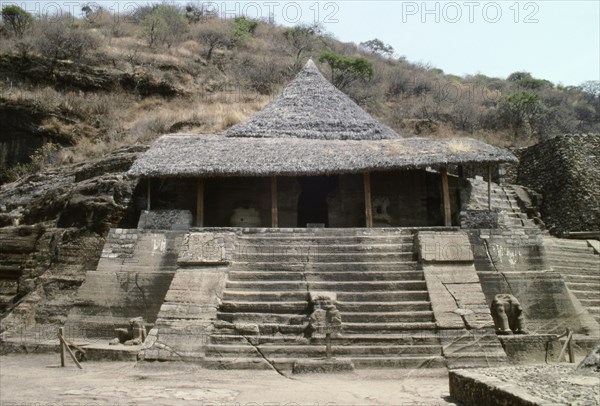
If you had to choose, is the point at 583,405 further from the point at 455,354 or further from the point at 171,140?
the point at 171,140

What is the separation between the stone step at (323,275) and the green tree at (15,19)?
110 feet

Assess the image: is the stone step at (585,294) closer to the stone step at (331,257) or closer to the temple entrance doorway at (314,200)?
the stone step at (331,257)

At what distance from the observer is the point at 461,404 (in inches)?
212

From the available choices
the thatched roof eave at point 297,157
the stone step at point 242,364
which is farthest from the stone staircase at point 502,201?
the stone step at point 242,364

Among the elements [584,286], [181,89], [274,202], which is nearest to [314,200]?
[274,202]

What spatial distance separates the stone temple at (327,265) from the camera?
8.05 metres

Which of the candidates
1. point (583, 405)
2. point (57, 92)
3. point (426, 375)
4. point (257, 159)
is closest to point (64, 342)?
point (426, 375)

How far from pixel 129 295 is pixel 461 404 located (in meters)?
6.90

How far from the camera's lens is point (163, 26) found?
4141 cm

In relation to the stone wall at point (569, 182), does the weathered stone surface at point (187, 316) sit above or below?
below

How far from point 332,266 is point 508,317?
3108 mm

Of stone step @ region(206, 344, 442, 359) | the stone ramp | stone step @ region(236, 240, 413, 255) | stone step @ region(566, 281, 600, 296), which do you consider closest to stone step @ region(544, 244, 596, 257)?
stone step @ region(566, 281, 600, 296)

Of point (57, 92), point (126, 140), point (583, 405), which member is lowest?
point (583, 405)

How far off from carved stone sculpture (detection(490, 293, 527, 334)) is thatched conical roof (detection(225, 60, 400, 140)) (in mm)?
7993
